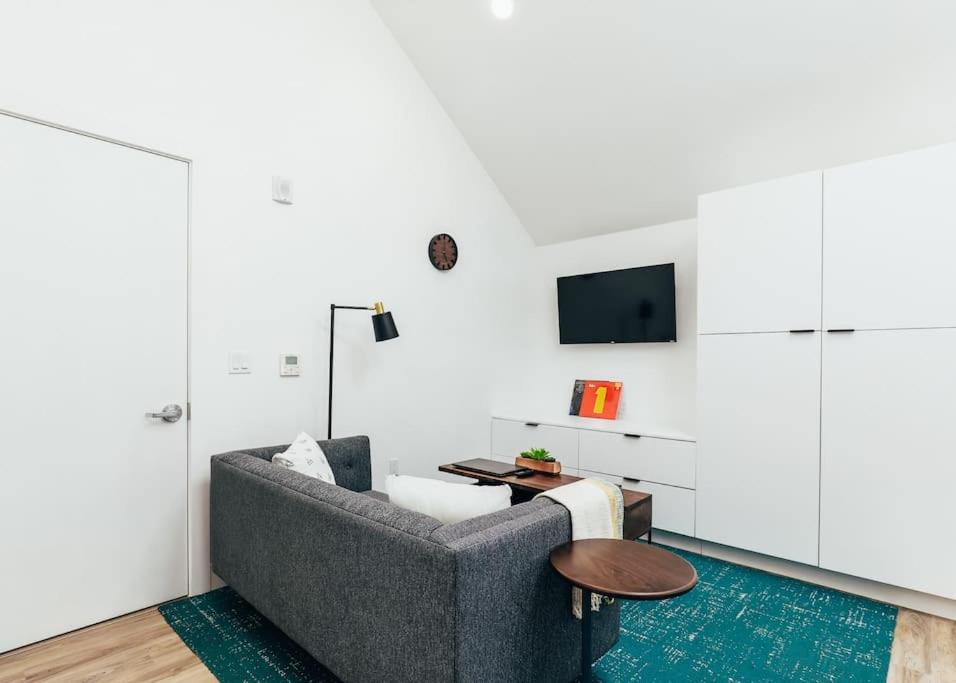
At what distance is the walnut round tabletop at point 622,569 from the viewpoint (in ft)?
4.53

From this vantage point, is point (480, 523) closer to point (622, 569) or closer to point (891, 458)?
point (622, 569)

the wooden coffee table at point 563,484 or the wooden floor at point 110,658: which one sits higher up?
the wooden coffee table at point 563,484

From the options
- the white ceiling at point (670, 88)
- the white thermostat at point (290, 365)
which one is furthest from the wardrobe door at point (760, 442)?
the white thermostat at point (290, 365)

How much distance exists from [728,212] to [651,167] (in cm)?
81

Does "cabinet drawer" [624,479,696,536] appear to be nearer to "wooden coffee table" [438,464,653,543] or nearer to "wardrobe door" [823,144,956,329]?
"wooden coffee table" [438,464,653,543]

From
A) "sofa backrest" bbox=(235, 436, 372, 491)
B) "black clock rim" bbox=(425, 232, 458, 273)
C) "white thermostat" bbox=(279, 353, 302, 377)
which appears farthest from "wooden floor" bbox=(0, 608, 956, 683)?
"black clock rim" bbox=(425, 232, 458, 273)

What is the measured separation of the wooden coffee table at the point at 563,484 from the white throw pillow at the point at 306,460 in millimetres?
976

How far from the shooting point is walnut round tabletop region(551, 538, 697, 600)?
1.38m

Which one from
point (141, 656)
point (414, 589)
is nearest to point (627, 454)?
point (414, 589)

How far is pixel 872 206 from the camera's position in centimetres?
266

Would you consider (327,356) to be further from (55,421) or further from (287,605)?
(287,605)

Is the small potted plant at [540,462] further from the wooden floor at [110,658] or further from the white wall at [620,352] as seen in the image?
the wooden floor at [110,658]

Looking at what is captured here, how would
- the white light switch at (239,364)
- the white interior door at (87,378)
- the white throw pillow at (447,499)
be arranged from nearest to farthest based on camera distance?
the white throw pillow at (447,499) < the white interior door at (87,378) < the white light switch at (239,364)

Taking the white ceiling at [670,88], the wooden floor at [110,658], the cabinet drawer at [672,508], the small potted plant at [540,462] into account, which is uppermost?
the white ceiling at [670,88]
